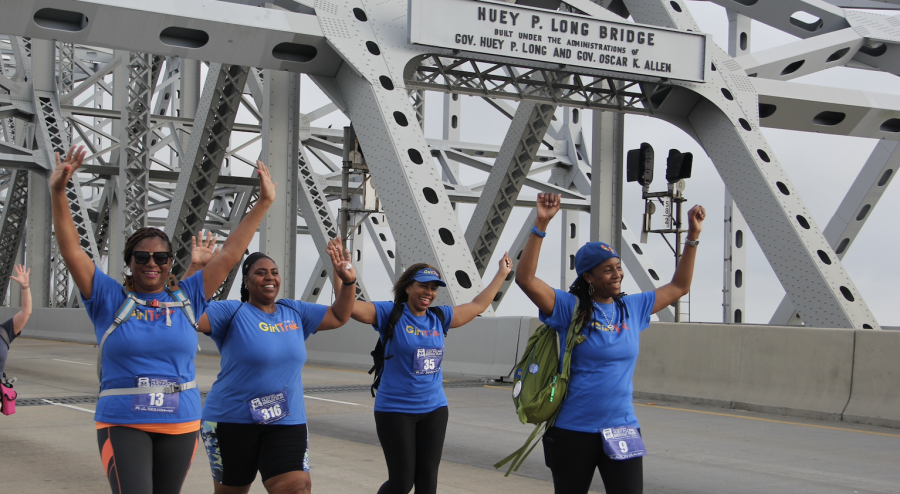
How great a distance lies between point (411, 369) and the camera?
4.92 m

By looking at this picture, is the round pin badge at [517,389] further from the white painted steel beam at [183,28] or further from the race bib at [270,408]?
the white painted steel beam at [183,28]

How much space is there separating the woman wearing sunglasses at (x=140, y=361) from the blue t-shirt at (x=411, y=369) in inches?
46.8

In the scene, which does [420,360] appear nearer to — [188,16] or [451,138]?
[188,16]

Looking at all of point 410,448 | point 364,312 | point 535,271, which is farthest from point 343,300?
point 535,271

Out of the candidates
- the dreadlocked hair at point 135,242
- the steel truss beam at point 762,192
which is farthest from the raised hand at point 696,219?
the steel truss beam at point 762,192

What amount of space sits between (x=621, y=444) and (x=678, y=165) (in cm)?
1322

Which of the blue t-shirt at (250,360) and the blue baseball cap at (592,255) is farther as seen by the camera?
the blue t-shirt at (250,360)

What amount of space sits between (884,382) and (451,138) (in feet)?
80.4

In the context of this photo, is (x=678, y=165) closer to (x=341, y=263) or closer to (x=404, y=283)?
(x=404, y=283)

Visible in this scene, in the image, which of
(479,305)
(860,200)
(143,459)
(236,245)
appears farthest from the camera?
(860,200)

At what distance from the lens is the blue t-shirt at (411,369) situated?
4863 mm

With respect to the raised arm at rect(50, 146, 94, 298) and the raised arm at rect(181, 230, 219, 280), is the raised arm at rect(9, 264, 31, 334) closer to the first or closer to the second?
the raised arm at rect(181, 230, 219, 280)

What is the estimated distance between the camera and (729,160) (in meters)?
17.6

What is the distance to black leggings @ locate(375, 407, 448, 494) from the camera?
4711mm
